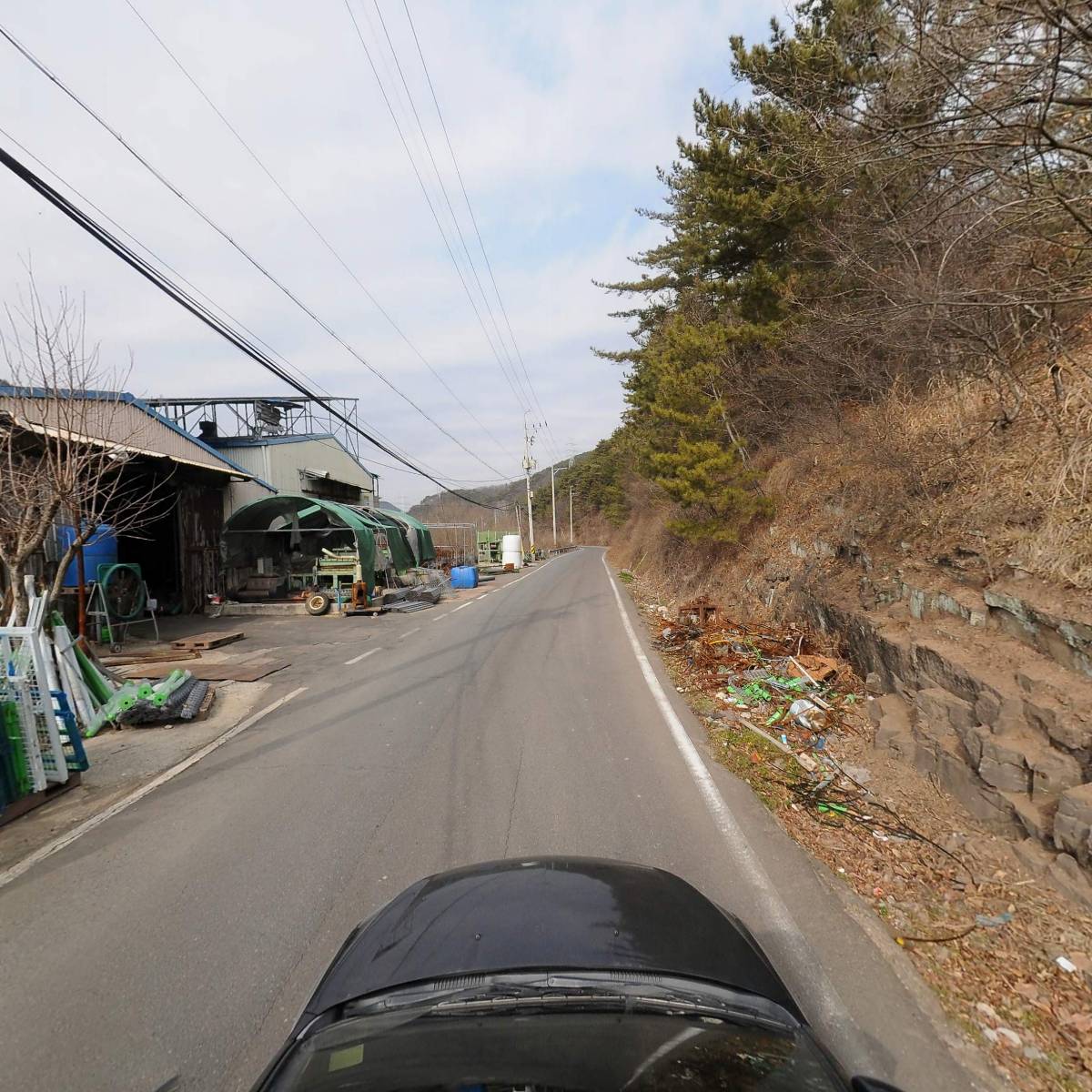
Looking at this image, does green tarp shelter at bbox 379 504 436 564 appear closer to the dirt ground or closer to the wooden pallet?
the wooden pallet

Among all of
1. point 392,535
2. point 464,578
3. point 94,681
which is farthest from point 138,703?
point 464,578

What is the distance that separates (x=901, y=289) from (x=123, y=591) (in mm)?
17546

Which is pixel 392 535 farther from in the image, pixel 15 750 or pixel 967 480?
pixel 967 480

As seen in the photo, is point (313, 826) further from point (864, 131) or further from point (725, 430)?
point (725, 430)

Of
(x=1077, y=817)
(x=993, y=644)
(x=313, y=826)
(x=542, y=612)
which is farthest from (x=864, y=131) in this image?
(x=542, y=612)

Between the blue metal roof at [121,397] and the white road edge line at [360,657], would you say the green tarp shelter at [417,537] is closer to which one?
the blue metal roof at [121,397]

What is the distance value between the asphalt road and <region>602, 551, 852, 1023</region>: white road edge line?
0.05 ft

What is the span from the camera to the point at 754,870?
4105 mm

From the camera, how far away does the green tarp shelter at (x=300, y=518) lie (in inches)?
817

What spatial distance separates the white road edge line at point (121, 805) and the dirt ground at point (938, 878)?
17.1ft

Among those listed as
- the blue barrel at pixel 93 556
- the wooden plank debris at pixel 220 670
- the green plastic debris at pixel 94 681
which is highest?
the blue barrel at pixel 93 556

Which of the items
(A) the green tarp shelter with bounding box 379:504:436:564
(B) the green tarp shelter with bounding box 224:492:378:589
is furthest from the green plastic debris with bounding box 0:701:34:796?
(A) the green tarp shelter with bounding box 379:504:436:564

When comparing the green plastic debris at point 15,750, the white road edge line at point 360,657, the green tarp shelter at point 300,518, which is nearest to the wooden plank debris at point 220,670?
the white road edge line at point 360,657

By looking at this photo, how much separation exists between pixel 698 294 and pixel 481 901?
68.2ft
